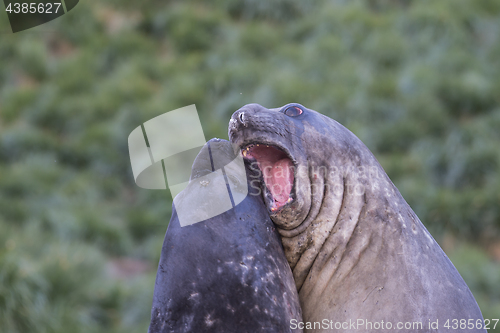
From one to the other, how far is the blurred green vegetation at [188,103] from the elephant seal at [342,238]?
3845mm

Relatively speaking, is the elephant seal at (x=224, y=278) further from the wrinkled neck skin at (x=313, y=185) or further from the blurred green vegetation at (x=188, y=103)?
the blurred green vegetation at (x=188, y=103)

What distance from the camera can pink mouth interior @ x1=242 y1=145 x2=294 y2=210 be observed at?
2051mm

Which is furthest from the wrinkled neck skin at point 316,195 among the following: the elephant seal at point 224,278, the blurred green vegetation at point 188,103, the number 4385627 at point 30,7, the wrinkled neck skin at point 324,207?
the number 4385627 at point 30,7

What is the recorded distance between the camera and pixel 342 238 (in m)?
2.11

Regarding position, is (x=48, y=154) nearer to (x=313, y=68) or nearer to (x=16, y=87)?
(x=16, y=87)

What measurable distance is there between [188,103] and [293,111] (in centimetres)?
591

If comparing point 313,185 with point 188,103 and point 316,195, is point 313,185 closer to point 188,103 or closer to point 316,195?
point 316,195

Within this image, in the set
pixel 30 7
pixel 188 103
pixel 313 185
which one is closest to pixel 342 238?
pixel 313 185

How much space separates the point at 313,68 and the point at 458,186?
2705mm

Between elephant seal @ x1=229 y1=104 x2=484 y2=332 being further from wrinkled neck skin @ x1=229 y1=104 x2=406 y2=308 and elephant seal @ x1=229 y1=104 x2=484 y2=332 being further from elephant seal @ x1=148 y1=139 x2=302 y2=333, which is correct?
elephant seal @ x1=148 y1=139 x2=302 y2=333

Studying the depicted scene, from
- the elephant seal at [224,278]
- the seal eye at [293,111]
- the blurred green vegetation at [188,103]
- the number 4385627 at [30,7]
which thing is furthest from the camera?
the number 4385627 at [30,7]

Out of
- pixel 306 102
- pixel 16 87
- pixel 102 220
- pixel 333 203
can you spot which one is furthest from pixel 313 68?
pixel 333 203

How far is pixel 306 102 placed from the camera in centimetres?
749

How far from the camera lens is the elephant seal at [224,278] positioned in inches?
70.0
